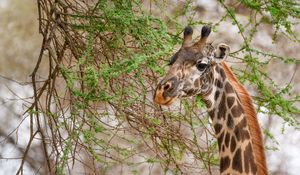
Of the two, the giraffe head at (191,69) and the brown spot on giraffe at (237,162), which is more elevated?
the giraffe head at (191,69)

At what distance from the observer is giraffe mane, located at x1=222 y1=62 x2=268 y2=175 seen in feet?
14.6

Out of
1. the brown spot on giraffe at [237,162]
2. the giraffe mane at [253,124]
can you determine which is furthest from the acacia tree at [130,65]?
the brown spot on giraffe at [237,162]

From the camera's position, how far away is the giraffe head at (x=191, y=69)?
14.1 ft

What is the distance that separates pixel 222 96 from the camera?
4684mm

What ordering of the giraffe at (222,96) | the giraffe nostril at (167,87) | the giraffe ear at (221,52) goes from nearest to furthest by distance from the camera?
the giraffe nostril at (167,87) → the giraffe at (222,96) → the giraffe ear at (221,52)

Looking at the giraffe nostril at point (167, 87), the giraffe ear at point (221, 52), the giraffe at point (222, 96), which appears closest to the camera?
the giraffe nostril at point (167, 87)

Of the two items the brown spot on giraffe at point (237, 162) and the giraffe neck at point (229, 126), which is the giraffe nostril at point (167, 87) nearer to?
the giraffe neck at point (229, 126)

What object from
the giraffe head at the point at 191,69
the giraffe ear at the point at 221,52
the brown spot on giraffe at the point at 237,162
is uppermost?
the giraffe ear at the point at 221,52

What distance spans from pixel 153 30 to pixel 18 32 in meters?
7.82

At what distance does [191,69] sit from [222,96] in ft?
1.09

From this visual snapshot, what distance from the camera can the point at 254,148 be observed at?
450 cm

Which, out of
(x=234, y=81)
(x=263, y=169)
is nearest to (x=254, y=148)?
(x=263, y=169)

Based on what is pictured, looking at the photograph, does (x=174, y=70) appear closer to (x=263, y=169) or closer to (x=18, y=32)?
(x=263, y=169)

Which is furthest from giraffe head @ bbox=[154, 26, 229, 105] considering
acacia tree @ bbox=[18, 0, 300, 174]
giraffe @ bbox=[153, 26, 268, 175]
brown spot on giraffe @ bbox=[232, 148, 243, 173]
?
brown spot on giraffe @ bbox=[232, 148, 243, 173]
